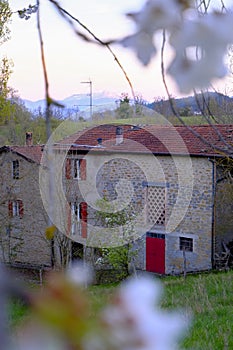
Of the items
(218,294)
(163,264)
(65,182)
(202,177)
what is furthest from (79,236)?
(218,294)

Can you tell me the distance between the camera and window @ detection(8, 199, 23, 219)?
11781mm

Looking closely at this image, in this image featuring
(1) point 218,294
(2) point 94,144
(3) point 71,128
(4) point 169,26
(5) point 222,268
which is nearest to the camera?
(4) point 169,26

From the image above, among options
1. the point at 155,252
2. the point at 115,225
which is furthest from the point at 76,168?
the point at 155,252

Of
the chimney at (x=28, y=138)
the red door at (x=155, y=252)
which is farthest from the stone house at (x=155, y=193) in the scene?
the chimney at (x=28, y=138)

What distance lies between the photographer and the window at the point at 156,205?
9.86m

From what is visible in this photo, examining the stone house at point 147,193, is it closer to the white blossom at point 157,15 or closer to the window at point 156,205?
the window at point 156,205

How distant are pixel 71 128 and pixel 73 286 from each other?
39.8 feet

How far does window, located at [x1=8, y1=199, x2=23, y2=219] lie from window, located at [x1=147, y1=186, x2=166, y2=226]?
3.41 m

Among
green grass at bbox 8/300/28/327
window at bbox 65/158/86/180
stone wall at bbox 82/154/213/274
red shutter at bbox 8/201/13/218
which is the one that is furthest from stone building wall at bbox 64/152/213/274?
green grass at bbox 8/300/28/327

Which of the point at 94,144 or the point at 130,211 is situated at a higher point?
the point at 94,144

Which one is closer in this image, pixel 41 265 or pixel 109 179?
pixel 109 179

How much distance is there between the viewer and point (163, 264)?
394 inches

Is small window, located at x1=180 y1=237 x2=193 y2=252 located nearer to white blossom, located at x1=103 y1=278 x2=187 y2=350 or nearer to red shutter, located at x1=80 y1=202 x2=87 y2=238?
red shutter, located at x1=80 y1=202 x2=87 y2=238

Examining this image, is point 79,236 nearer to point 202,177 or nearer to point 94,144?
point 94,144
